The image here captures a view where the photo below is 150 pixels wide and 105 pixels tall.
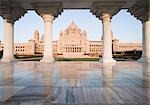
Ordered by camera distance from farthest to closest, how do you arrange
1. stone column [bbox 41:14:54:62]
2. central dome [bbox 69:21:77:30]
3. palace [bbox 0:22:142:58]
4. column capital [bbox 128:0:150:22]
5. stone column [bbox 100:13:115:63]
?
central dome [bbox 69:21:77:30] → palace [bbox 0:22:142:58] → stone column [bbox 41:14:54:62] → column capital [bbox 128:0:150:22] → stone column [bbox 100:13:115:63]

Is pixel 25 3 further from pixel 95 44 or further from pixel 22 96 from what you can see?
pixel 95 44

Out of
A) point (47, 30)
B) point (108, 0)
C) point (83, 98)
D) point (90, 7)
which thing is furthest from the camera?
point (90, 7)

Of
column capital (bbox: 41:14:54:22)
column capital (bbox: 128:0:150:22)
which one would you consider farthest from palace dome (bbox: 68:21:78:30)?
column capital (bbox: 41:14:54:22)

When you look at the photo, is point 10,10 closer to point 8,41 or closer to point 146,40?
point 8,41

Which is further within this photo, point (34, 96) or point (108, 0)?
point (108, 0)

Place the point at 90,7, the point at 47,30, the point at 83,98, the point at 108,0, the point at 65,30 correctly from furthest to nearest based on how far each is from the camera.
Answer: the point at 65,30 < the point at 90,7 < the point at 47,30 < the point at 108,0 < the point at 83,98

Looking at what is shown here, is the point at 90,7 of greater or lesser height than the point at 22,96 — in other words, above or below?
above

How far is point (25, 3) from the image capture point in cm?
2203

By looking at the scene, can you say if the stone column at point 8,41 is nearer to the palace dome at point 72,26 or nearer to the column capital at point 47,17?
the column capital at point 47,17

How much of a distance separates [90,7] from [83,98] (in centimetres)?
2003

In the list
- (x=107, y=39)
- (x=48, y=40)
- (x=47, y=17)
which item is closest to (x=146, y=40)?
(x=107, y=39)

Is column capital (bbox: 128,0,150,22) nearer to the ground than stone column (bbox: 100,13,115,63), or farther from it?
farther from it

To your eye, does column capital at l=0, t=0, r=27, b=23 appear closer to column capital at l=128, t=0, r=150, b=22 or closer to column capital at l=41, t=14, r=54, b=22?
column capital at l=41, t=14, r=54, b=22

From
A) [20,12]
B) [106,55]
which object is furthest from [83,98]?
[20,12]
